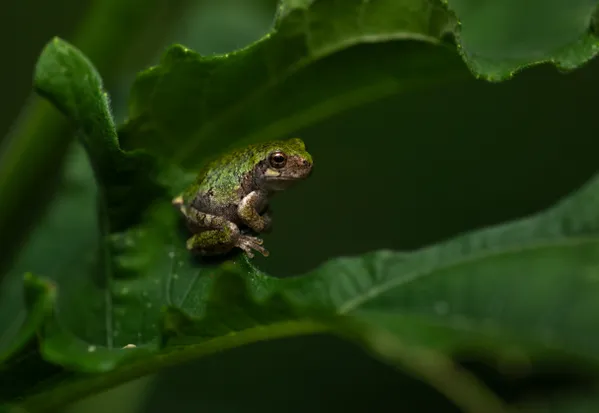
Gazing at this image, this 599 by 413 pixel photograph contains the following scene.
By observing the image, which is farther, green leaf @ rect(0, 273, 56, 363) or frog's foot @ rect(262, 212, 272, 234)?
frog's foot @ rect(262, 212, 272, 234)

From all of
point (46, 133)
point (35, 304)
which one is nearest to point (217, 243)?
point (35, 304)

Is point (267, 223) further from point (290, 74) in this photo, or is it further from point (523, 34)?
point (523, 34)

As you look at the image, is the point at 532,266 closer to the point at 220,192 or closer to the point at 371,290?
the point at 371,290

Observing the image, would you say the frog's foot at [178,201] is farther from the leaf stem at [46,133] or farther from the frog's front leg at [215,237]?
the leaf stem at [46,133]

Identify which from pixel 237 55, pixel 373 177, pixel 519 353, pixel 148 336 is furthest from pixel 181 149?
pixel 373 177

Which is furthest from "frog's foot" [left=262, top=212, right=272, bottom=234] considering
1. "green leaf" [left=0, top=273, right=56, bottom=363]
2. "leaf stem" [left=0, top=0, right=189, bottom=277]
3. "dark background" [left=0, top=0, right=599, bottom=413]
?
"dark background" [left=0, top=0, right=599, bottom=413]

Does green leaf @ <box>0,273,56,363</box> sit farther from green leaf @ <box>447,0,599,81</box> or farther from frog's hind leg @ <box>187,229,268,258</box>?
green leaf @ <box>447,0,599,81</box>
